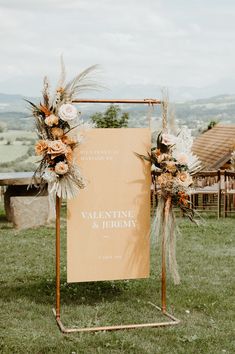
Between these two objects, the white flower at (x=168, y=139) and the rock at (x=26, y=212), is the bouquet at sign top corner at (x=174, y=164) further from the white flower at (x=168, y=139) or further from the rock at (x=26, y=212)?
the rock at (x=26, y=212)

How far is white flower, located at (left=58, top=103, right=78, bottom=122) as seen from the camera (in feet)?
20.9

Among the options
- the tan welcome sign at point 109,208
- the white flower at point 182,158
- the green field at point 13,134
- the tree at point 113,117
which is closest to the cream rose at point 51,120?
the tan welcome sign at point 109,208

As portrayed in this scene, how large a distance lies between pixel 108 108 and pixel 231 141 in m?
4.31

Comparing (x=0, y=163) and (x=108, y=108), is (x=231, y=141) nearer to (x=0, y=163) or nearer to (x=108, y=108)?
(x=108, y=108)

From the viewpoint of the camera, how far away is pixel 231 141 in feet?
74.7

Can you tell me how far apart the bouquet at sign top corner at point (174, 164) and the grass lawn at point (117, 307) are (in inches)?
51.2

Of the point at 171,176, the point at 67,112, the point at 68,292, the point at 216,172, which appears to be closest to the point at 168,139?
the point at 171,176

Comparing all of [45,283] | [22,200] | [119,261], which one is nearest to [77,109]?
[119,261]

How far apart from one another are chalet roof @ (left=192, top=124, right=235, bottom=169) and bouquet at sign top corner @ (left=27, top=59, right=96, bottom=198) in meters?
14.1

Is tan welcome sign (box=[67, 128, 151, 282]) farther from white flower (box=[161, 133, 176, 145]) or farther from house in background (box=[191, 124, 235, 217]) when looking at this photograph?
house in background (box=[191, 124, 235, 217])

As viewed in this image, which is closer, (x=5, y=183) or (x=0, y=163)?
(x=5, y=183)

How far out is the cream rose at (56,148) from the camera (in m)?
6.41

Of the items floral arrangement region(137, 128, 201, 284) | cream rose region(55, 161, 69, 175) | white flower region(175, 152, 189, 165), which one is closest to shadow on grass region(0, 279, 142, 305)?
floral arrangement region(137, 128, 201, 284)

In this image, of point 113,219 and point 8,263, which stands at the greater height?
point 113,219
